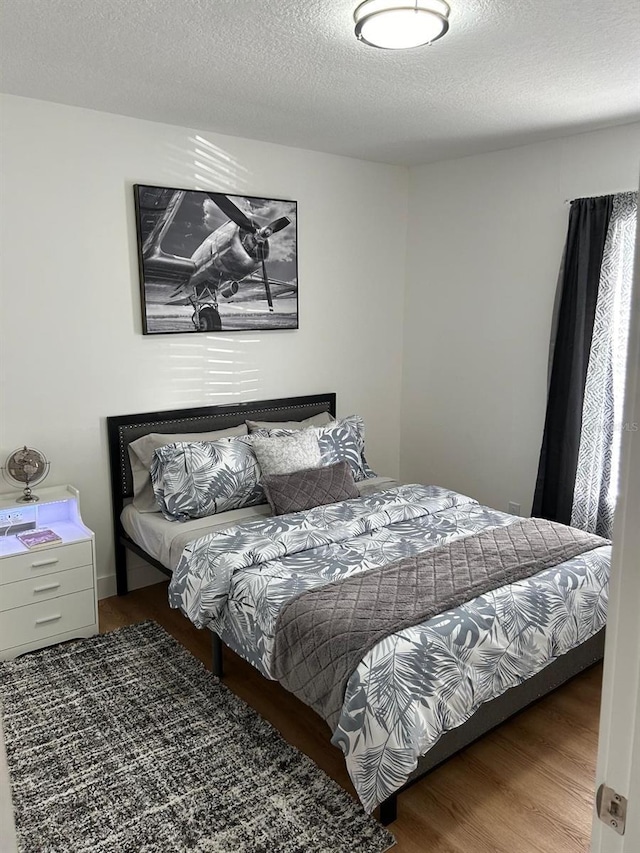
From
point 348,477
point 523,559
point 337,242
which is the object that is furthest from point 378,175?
point 523,559

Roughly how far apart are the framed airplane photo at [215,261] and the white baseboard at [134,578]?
1.34 metres

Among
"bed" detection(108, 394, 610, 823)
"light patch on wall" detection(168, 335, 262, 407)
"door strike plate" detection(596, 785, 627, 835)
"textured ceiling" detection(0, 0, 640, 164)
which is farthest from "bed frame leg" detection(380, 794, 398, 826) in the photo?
"textured ceiling" detection(0, 0, 640, 164)

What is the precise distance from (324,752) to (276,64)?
2664mm

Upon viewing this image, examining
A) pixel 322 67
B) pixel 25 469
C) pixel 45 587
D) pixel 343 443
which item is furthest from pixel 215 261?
pixel 45 587

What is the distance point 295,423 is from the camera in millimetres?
4066

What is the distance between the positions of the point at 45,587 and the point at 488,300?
3.10 meters

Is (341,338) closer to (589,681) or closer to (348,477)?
(348,477)

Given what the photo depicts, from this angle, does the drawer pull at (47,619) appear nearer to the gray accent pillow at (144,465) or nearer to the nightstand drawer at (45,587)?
the nightstand drawer at (45,587)

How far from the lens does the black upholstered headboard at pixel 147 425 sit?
3.57m

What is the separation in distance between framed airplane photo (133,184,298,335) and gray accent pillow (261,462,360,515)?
41.3 inches

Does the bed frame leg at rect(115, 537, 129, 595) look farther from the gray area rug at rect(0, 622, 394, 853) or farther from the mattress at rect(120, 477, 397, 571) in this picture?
the gray area rug at rect(0, 622, 394, 853)

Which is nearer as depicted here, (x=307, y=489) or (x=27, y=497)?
(x=27, y=497)

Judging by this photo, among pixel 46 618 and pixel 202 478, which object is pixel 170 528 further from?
pixel 46 618

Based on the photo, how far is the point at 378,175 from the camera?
14.7 feet
